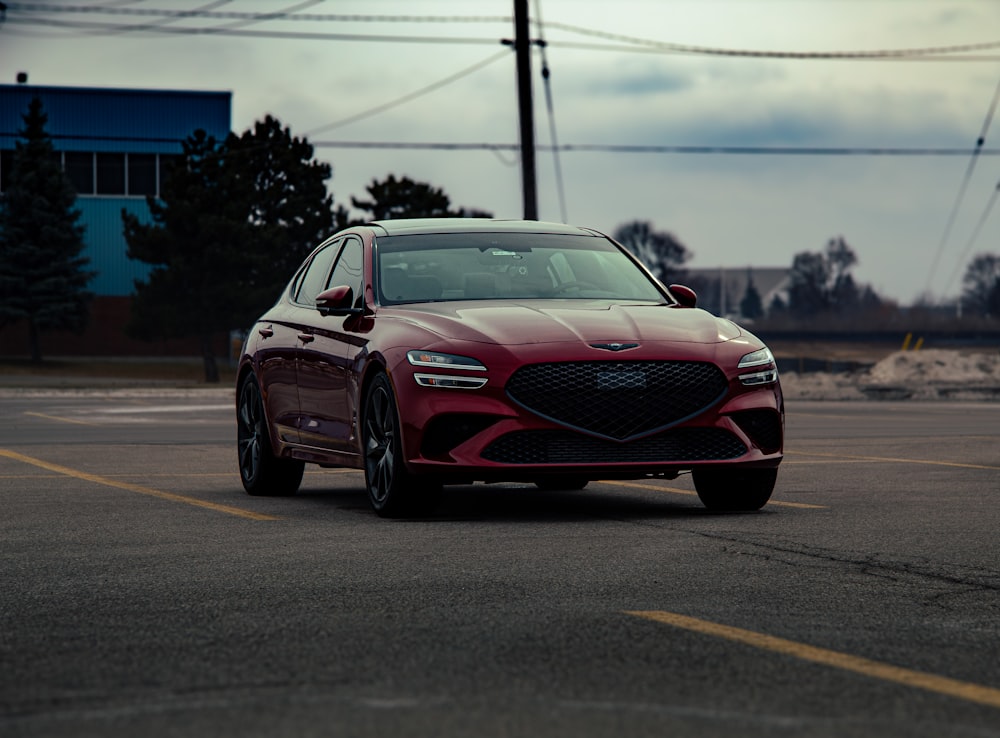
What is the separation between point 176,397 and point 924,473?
2175 centimetres

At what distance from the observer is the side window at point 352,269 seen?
34.9 ft

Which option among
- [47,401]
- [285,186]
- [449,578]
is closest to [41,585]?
[449,578]

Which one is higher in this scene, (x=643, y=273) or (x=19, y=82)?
(x=19, y=82)

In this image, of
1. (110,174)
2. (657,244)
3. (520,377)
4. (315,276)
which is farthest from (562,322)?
(657,244)

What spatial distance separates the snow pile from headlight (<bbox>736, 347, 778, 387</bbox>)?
2313 cm

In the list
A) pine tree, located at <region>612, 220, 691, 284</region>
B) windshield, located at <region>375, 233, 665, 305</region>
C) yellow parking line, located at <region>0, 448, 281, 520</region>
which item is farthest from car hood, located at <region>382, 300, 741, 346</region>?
pine tree, located at <region>612, 220, 691, 284</region>

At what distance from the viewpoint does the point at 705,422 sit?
9375mm

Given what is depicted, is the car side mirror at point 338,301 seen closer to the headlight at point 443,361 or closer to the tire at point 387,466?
the tire at point 387,466

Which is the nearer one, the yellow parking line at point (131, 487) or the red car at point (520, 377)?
the red car at point (520, 377)

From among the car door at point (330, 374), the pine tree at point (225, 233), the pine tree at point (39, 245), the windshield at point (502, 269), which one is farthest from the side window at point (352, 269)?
the pine tree at point (39, 245)

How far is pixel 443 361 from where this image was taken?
923 cm

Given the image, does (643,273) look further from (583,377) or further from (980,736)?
(980,736)

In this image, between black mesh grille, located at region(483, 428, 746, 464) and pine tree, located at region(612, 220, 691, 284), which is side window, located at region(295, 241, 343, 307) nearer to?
black mesh grille, located at region(483, 428, 746, 464)

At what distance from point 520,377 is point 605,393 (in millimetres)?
468
